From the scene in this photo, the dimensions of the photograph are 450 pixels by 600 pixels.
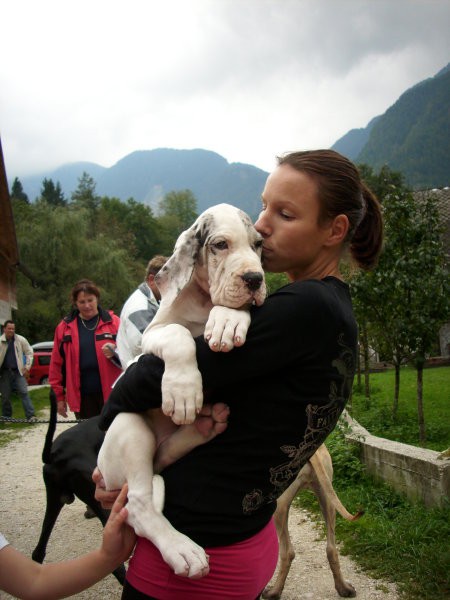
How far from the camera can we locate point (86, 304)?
22.1 ft

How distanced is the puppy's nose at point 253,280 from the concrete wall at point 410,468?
3.93 meters

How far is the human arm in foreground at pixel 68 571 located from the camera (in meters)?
1.75

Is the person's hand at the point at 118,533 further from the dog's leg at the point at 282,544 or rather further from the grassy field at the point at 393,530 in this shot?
the grassy field at the point at 393,530

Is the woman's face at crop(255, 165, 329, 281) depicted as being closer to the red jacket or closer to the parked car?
the red jacket

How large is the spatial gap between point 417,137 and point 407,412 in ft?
420

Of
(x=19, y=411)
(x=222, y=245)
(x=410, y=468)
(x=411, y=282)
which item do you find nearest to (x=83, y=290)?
(x=410, y=468)

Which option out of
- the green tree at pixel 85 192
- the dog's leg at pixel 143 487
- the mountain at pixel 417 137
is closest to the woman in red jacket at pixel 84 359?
the dog's leg at pixel 143 487

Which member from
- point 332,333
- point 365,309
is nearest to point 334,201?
point 332,333

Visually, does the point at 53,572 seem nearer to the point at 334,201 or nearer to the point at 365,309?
the point at 334,201

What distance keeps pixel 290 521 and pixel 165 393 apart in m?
4.73

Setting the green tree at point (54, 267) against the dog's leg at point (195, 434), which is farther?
the green tree at point (54, 267)

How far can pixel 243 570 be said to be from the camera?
1.69 metres

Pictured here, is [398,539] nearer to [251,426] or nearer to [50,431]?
[50,431]

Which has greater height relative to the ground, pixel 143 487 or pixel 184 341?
pixel 184 341
